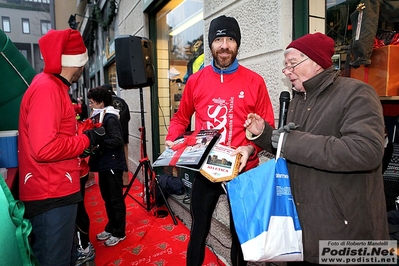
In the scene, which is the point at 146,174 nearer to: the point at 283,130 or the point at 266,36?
the point at 266,36

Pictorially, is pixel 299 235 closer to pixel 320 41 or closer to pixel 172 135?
pixel 320 41

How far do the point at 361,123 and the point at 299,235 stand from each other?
0.58m

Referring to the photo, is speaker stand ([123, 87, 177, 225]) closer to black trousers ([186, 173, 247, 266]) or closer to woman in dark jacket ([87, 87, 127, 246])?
woman in dark jacket ([87, 87, 127, 246])

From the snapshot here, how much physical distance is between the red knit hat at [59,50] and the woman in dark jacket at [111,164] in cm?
123

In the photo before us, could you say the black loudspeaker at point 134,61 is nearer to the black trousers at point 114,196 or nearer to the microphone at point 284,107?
the black trousers at point 114,196

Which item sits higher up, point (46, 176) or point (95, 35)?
point (95, 35)

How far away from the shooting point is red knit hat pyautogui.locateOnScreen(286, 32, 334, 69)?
131 centimetres

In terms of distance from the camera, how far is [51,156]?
1568 millimetres

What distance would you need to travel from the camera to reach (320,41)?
4.33ft

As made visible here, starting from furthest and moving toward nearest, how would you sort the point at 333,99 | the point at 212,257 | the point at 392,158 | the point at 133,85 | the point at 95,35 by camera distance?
the point at 95,35 < the point at 133,85 < the point at 212,257 < the point at 392,158 < the point at 333,99

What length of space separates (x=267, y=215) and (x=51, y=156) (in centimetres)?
124

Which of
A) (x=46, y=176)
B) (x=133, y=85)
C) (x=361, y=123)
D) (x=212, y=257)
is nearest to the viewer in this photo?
(x=361, y=123)

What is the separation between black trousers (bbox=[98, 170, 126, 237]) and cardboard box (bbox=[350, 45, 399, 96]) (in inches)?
106

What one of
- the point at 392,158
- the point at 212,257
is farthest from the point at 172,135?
the point at 392,158
